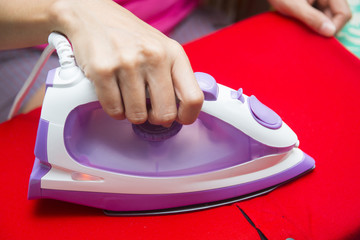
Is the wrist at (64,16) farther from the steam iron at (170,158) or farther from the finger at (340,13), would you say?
the finger at (340,13)

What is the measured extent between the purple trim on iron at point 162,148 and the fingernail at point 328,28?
→ 1.71 feet

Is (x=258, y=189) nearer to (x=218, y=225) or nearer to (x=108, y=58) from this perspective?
(x=218, y=225)

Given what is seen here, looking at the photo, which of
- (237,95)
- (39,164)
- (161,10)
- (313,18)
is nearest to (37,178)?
(39,164)

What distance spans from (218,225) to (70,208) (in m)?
0.31

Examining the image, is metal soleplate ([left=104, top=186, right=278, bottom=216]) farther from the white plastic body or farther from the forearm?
the forearm

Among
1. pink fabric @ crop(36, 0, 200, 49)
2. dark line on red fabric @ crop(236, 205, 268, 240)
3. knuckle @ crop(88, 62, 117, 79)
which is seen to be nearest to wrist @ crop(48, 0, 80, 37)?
knuckle @ crop(88, 62, 117, 79)

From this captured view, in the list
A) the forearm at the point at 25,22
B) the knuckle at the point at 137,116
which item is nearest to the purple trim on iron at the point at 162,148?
the knuckle at the point at 137,116

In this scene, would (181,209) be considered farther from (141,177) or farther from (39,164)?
(39,164)

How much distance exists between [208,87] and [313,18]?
0.63 metres

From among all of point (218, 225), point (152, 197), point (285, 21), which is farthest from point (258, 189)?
point (285, 21)

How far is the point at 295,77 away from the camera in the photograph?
3.17 feet

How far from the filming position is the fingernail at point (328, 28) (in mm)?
1041

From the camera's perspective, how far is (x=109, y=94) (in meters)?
0.55

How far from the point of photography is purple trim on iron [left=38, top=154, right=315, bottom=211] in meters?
0.69
